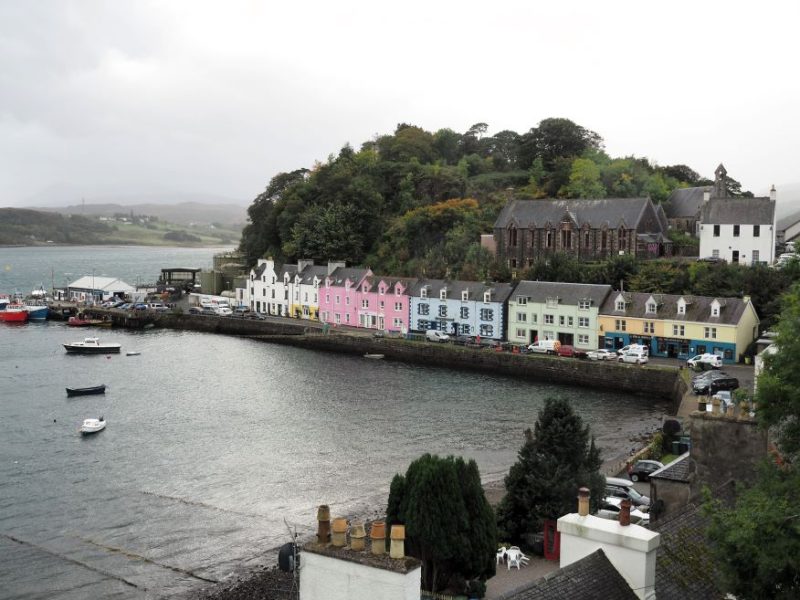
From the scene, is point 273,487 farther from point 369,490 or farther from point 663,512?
point 663,512

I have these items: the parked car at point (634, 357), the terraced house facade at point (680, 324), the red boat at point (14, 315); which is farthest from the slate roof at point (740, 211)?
the red boat at point (14, 315)

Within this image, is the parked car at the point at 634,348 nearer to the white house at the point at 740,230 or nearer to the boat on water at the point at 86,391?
the white house at the point at 740,230

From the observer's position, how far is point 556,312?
186 ft

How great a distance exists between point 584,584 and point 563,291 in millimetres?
47684

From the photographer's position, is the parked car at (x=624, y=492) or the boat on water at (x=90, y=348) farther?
the boat on water at (x=90, y=348)

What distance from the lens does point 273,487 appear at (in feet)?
105

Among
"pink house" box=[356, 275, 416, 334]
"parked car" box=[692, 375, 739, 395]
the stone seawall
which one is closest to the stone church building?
"pink house" box=[356, 275, 416, 334]

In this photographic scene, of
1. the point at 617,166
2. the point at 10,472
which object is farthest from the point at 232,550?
the point at 617,166

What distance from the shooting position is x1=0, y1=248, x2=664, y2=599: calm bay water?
25594 millimetres

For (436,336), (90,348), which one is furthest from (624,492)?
(90,348)

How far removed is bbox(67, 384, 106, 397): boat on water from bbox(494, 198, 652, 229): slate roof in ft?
118

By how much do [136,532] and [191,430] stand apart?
13.5 meters

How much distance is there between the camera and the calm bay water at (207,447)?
25.6m

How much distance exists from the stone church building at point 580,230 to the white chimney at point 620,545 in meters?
56.3
